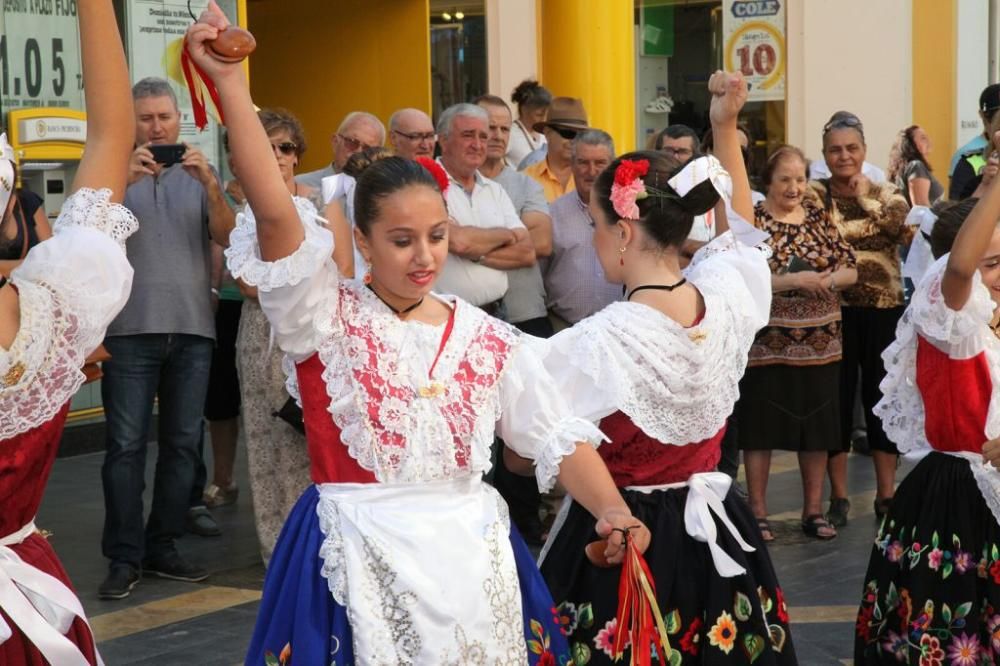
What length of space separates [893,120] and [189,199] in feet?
35.2

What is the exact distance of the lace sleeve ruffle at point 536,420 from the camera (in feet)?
11.6

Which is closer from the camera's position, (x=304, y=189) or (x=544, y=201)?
(x=304, y=189)

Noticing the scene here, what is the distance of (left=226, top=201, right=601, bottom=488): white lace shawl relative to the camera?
331 centimetres

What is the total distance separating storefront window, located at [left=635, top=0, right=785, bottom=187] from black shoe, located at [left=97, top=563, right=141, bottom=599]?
1057 centimetres

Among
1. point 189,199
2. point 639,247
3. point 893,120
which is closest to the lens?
point 639,247

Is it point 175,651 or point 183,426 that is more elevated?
point 183,426

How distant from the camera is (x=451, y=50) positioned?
54.8 feet

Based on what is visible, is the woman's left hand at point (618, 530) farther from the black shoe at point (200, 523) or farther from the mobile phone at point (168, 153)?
the black shoe at point (200, 523)

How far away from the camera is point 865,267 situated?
322 inches

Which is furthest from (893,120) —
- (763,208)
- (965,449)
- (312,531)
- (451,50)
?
(312,531)

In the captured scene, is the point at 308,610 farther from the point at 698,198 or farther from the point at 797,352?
the point at 797,352

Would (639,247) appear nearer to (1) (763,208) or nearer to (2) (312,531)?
(2) (312,531)

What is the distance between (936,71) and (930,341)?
11.9 meters

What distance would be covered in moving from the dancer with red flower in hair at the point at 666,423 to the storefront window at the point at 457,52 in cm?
1254
